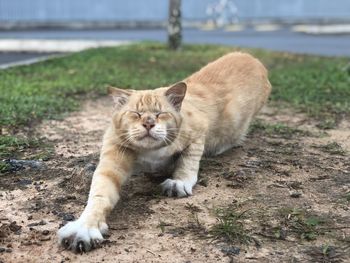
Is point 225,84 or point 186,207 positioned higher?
point 225,84

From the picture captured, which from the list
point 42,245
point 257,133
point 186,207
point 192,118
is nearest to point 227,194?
point 186,207

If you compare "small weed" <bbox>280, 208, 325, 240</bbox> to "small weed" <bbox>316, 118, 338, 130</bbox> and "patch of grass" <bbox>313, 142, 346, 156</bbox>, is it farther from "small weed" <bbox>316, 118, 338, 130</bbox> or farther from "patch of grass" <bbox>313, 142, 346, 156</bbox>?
"small weed" <bbox>316, 118, 338, 130</bbox>

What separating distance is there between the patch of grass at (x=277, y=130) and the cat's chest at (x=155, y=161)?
5.93ft

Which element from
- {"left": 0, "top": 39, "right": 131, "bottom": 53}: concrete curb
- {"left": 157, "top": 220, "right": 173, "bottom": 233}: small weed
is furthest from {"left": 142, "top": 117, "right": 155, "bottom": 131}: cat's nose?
{"left": 0, "top": 39, "right": 131, "bottom": 53}: concrete curb

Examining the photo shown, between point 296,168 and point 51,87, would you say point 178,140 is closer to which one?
point 296,168

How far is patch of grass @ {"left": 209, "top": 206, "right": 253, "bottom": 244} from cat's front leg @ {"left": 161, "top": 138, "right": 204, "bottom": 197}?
0.34 metres

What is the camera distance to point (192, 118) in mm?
3994

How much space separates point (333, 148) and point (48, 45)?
12136 millimetres

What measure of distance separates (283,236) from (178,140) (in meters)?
1.03

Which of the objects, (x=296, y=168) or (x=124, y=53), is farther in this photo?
(x=124, y=53)

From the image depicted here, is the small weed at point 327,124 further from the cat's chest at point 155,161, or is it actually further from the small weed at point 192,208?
the small weed at point 192,208

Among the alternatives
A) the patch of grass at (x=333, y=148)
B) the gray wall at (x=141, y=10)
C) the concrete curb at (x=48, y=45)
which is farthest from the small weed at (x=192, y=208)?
the gray wall at (x=141, y=10)

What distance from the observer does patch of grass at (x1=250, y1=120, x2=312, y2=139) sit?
534cm

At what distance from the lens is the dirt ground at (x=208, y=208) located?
112 inches
